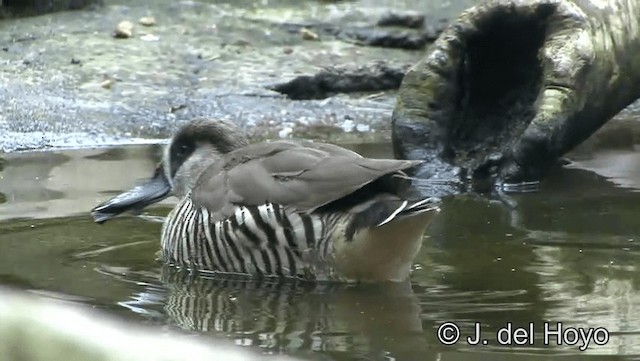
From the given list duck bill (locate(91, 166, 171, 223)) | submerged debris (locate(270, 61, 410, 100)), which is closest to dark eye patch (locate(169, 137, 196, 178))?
duck bill (locate(91, 166, 171, 223))

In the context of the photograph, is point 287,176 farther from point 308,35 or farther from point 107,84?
point 308,35

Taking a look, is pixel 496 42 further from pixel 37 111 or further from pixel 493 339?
pixel 493 339

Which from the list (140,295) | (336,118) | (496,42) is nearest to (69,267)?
(140,295)

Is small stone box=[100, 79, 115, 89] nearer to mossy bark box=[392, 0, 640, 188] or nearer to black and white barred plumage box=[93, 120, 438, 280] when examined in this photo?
mossy bark box=[392, 0, 640, 188]

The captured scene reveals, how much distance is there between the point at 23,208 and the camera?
18.7ft

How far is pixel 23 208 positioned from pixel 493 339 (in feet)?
10.5

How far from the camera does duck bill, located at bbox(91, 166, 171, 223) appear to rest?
200 inches

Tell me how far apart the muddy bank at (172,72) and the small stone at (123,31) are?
74mm

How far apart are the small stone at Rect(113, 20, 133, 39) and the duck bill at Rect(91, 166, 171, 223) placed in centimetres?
501

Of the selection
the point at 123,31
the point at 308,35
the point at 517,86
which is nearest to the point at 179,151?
the point at 517,86

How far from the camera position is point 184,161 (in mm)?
5242

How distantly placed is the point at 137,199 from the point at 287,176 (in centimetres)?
122

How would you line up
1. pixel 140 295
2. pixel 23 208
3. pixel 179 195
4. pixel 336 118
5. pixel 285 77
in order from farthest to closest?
pixel 285 77 → pixel 336 118 → pixel 23 208 → pixel 179 195 → pixel 140 295

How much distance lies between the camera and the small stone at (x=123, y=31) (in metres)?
10.2
